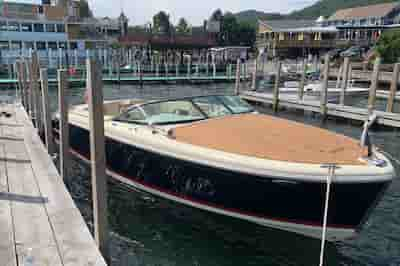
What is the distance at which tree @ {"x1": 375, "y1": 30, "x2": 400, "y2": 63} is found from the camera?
1226 inches

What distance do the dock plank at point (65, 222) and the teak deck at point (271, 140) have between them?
2089 millimetres

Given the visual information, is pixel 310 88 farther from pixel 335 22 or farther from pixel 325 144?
pixel 335 22

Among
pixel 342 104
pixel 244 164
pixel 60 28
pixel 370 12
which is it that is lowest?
pixel 342 104

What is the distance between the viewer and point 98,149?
12.2 ft

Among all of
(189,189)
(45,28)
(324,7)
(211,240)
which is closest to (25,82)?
(189,189)

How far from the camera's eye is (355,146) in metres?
5.63

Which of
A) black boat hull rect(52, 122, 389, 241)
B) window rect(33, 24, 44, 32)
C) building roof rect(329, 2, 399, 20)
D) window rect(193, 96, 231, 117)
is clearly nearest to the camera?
black boat hull rect(52, 122, 389, 241)

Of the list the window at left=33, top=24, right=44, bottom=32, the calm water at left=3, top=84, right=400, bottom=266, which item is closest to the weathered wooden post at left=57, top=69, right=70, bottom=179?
the calm water at left=3, top=84, right=400, bottom=266

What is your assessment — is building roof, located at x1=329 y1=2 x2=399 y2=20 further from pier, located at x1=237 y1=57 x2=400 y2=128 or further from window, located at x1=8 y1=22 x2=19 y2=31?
window, located at x1=8 y1=22 x2=19 y2=31

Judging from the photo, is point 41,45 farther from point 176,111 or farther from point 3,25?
point 176,111

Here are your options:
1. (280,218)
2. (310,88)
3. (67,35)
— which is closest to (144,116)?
(280,218)

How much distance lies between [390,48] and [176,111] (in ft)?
101

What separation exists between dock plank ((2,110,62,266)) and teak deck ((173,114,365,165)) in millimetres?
2395

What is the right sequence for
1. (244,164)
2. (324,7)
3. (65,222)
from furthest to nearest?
(324,7) → (244,164) → (65,222)
